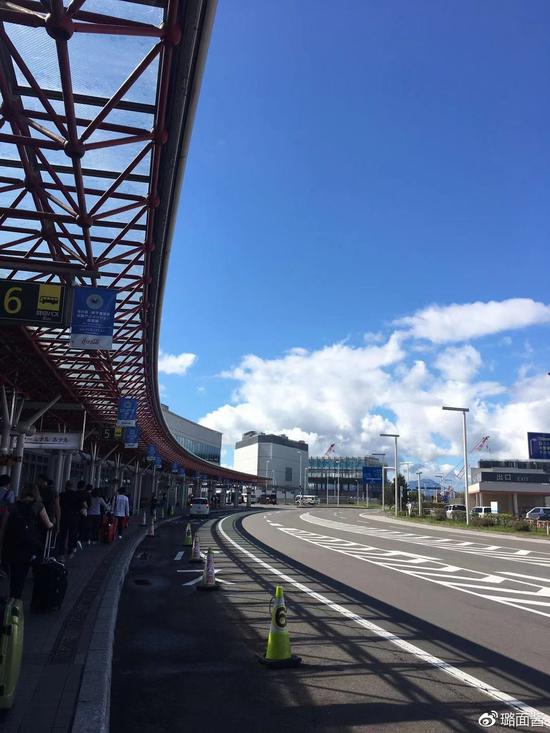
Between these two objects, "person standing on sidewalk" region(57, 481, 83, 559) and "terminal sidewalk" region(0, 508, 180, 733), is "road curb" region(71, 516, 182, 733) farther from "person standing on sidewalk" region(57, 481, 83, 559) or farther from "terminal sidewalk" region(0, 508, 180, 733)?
"person standing on sidewalk" region(57, 481, 83, 559)

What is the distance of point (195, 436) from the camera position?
10225cm

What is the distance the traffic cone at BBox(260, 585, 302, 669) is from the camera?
648cm

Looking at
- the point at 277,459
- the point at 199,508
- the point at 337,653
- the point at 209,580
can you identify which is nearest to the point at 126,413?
the point at 209,580

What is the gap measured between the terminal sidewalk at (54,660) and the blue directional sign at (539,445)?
38568mm

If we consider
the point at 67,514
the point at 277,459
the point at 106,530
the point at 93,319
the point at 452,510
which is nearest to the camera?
the point at 93,319

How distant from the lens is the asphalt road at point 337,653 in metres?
5.10

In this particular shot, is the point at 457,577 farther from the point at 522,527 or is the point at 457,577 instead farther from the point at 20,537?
the point at 522,527

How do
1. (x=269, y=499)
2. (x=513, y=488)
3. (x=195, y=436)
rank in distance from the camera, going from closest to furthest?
(x=513, y=488), (x=195, y=436), (x=269, y=499)

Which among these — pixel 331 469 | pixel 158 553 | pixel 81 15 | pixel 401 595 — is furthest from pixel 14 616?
pixel 331 469

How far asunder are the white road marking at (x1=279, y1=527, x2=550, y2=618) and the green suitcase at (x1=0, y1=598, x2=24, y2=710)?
27.2 ft

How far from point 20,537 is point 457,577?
1095 centimetres

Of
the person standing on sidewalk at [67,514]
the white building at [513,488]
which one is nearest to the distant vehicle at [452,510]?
the white building at [513,488]

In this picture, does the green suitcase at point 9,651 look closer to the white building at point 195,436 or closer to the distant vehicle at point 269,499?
the white building at point 195,436

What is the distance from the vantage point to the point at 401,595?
37.1 ft
